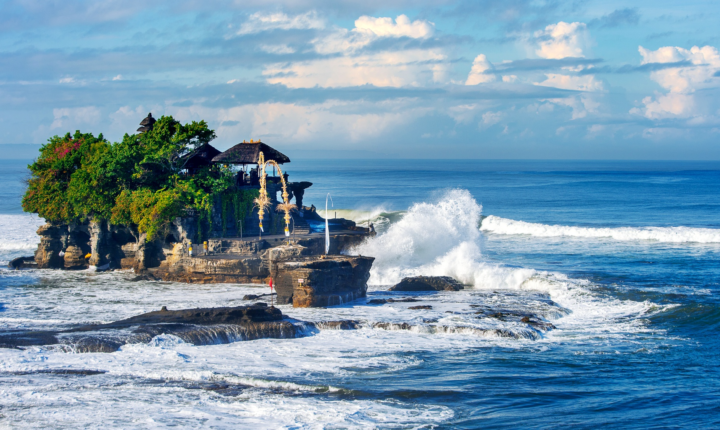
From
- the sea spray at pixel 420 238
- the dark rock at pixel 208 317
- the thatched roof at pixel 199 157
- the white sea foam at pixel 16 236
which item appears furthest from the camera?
the white sea foam at pixel 16 236

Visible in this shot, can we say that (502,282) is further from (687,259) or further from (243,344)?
(243,344)

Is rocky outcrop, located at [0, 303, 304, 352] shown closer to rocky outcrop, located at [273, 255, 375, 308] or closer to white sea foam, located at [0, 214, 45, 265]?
rocky outcrop, located at [273, 255, 375, 308]

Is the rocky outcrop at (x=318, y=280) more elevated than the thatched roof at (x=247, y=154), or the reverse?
the thatched roof at (x=247, y=154)

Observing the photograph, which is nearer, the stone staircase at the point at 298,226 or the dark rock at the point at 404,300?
the dark rock at the point at 404,300

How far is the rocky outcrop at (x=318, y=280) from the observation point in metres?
25.5

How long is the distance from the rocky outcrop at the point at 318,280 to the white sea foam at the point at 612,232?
26657 millimetres

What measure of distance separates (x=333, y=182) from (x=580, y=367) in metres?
105

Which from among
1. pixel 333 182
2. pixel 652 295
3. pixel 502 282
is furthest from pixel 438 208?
pixel 333 182

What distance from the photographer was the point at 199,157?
36.4m

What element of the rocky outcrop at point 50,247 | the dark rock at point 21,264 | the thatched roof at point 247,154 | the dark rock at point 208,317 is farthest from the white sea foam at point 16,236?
the dark rock at point 208,317

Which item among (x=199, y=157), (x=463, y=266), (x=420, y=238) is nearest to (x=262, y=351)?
(x=463, y=266)

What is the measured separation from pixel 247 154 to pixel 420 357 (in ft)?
66.5

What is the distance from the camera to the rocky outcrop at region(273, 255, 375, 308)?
25.5 metres

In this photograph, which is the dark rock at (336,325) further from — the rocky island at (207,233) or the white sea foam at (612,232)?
the white sea foam at (612,232)
